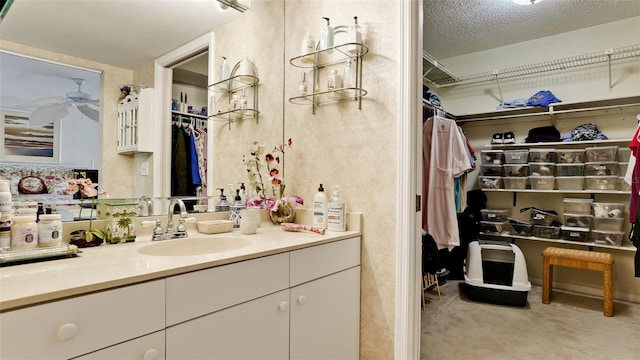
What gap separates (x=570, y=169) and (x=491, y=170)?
0.71 meters

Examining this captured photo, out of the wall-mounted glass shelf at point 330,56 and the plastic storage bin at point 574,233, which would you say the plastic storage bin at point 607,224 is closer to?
the plastic storage bin at point 574,233

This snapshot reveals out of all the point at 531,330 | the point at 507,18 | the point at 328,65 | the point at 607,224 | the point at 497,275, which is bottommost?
the point at 531,330

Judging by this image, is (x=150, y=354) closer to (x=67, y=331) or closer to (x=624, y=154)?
(x=67, y=331)

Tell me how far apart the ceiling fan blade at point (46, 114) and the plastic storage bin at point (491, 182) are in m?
3.75

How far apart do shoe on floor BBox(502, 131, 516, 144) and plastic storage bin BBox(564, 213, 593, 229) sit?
92 cm

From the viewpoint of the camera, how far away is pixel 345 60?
1699 millimetres

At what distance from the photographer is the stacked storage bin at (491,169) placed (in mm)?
3604

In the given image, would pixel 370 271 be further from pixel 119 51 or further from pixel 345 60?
pixel 119 51

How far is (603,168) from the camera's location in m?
3.04


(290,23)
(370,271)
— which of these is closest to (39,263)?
(370,271)

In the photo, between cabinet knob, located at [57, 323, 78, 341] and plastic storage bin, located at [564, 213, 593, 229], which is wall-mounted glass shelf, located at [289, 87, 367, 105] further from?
plastic storage bin, located at [564, 213, 593, 229]

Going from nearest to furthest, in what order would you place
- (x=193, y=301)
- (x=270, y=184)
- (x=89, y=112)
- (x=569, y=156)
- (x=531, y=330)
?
(x=193, y=301), (x=89, y=112), (x=270, y=184), (x=531, y=330), (x=569, y=156)

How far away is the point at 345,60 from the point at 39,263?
1.50 m

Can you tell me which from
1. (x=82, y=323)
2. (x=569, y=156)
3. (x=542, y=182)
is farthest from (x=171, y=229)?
(x=569, y=156)
